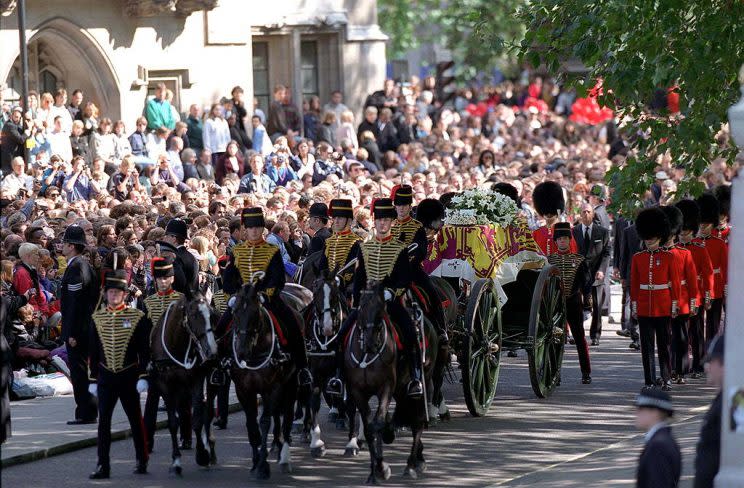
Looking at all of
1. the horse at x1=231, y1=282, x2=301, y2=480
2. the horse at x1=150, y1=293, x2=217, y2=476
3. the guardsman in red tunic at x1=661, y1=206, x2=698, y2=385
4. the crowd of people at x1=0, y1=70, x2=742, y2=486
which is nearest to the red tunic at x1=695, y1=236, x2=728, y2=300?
the crowd of people at x1=0, y1=70, x2=742, y2=486

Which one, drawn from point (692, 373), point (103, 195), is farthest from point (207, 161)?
point (692, 373)

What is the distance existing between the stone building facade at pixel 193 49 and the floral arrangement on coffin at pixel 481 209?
41.2 ft

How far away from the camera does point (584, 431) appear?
15727 mm

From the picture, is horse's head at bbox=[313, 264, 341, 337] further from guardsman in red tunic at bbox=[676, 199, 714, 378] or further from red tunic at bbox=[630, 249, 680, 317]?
guardsman in red tunic at bbox=[676, 199, 714, 378]

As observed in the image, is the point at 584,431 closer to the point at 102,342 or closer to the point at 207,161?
the point at 102,342

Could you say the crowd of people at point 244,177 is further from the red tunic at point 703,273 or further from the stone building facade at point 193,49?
the stone building facade at point 193,49

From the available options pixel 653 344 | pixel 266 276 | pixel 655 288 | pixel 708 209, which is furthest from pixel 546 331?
pixel 266 276

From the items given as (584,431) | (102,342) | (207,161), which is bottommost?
(584,431)

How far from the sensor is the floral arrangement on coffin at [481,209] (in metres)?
16.9

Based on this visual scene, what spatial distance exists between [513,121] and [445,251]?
74.1ft

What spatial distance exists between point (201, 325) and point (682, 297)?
6.51 metres

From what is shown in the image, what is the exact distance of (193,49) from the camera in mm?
31844

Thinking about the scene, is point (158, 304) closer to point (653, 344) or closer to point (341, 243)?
point (341, 243)

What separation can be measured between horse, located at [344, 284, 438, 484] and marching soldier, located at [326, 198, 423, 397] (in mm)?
126
